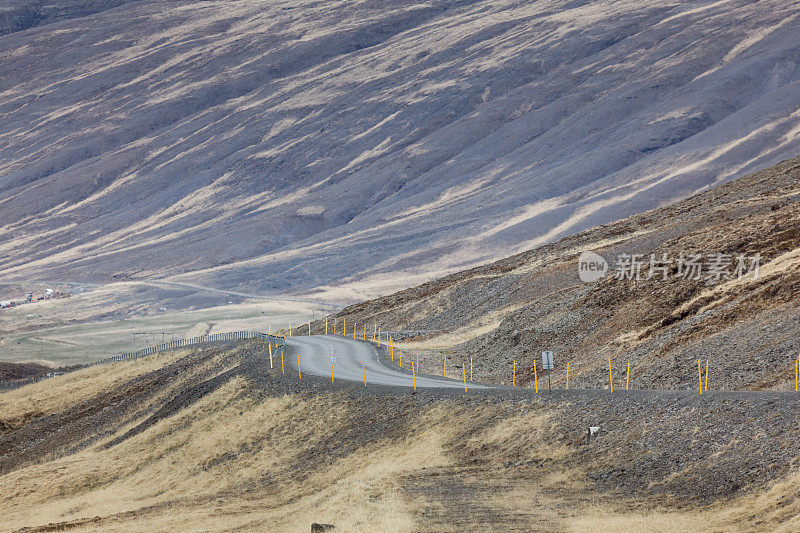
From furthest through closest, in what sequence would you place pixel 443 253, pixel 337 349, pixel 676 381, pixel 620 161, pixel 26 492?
pixel 620 161, pixel 443 253, pixel 337 349, pixel 26 492, pixel 676 381

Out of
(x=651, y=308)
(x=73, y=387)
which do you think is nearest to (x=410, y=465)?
(x=651, y=308)

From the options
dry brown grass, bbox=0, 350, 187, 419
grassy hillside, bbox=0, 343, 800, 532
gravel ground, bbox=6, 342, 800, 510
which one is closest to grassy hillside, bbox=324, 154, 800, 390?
gravel ground, bbox=6, 342, 800, 510

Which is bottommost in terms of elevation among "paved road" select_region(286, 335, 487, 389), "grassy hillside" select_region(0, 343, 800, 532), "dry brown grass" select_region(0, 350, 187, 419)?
"dry brown grass" select_region(0, 350, 187, 419)

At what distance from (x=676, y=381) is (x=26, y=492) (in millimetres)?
21119

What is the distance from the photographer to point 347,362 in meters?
41.4

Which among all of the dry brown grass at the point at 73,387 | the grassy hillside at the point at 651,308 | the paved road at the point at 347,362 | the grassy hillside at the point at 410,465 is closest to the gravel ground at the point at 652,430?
the grassy hillside at the point at 410,465

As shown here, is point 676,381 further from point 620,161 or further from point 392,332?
point 620,161

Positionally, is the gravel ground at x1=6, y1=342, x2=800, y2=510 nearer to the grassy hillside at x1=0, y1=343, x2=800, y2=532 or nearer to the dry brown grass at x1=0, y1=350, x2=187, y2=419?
the grassy hillside at x1=0, y1=343, x2=800, y2=532

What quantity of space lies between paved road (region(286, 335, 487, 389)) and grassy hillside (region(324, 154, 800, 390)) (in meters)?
2.91

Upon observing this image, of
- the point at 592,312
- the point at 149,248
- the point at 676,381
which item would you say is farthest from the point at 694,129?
the point at 676,381

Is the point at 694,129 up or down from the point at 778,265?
down

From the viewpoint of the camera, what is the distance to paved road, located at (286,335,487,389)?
108 feet

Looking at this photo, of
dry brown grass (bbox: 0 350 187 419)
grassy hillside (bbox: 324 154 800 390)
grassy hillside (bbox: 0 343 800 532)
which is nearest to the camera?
grassy hillside (bbox: 0 343 800 532)

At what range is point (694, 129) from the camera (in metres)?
169
